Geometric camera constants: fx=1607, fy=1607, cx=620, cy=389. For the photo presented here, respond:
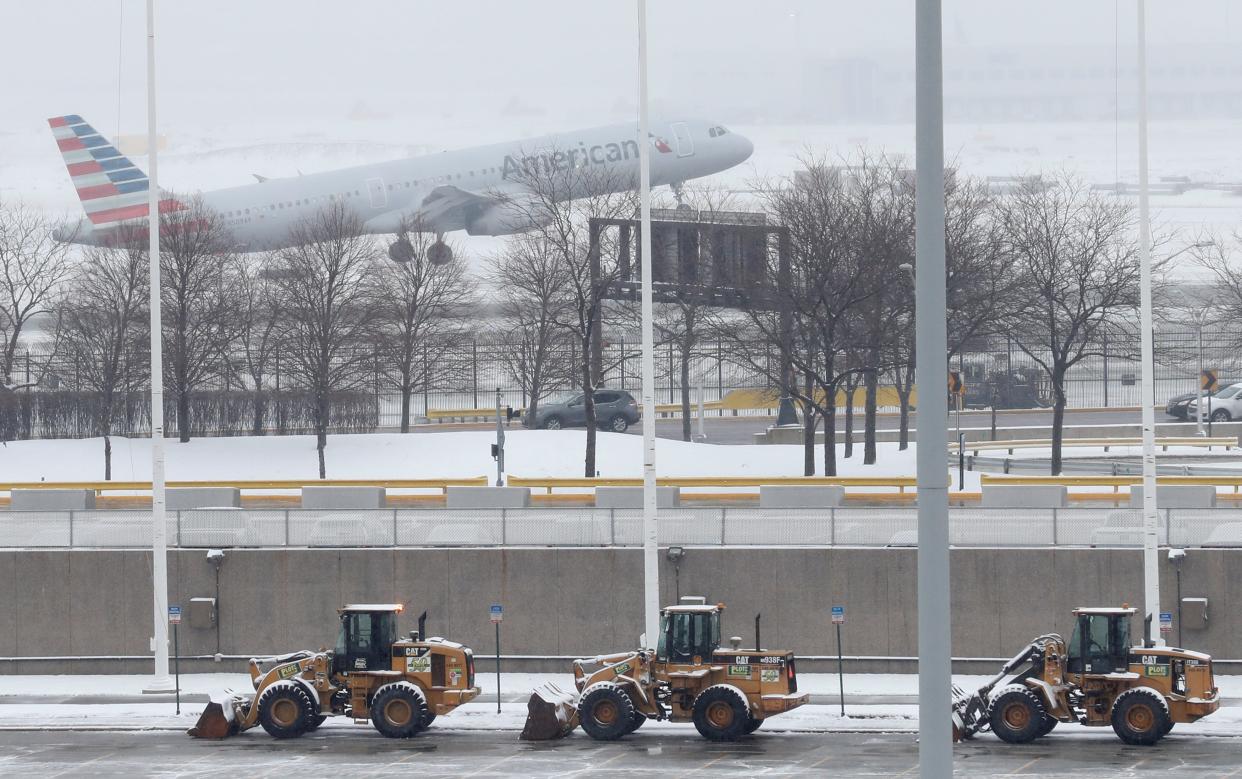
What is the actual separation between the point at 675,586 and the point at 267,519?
7447mm

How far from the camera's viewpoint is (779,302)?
4609 centimetres

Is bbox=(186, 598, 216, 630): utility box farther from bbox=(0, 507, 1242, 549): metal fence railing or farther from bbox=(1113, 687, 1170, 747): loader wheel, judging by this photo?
bbox=(1113, 687, 1170, 747): loader wheel

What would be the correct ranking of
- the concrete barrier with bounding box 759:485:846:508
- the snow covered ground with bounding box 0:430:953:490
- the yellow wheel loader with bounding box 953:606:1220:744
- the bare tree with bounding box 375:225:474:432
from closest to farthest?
the yellow wheel loader with bounding box 953:606:1220:744, the concrete barrier with bounding box 759:485:846:508, the snow covered ground with bounding box 0:430:953:490, the bare tree with bounding box 375:225:474:432

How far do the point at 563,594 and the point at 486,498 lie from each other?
3439mm

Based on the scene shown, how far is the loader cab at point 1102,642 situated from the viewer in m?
21.5

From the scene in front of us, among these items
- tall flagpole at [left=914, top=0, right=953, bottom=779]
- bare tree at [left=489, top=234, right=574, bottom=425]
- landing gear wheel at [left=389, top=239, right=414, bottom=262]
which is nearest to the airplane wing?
landing gear wheel at [left=389, top=239, right=414, bottom=262]

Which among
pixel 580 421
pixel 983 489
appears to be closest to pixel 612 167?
pixel 580 421

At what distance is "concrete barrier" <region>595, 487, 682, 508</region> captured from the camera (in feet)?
99.9

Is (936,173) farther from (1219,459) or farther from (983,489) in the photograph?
(1219,459)

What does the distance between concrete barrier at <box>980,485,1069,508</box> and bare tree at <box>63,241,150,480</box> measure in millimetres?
29166

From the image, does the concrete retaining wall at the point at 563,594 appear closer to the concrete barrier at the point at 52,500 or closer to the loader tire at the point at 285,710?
the concrete barrier at the point at 52,500

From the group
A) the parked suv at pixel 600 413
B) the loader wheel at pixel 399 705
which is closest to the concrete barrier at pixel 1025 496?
the loader wheel at pixel 399 705

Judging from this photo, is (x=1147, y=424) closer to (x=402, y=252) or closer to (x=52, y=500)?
(x=52, y=500)

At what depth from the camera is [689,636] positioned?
2259 centimetres
